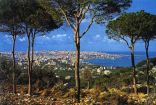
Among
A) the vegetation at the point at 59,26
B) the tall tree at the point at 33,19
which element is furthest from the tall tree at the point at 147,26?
the tall tree at the point at 33,19

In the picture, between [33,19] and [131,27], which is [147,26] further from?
[33,19]

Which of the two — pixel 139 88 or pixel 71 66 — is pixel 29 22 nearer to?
pixel 139 88

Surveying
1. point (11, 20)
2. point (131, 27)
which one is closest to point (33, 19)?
point (11, 20)

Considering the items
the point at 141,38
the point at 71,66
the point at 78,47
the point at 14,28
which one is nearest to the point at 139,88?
the point at 141,38

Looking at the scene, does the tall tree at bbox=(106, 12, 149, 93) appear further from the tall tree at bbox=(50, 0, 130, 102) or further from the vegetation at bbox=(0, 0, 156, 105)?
the tall tree at bbox=(50, 0, 130, 102)

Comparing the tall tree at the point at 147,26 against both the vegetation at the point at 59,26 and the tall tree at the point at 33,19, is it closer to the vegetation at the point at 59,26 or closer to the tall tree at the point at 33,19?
the vegetation at the point at 59,26

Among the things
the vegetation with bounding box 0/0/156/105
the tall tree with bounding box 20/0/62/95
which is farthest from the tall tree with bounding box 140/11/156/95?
the tall tree with bounding box 20/0/62/95
